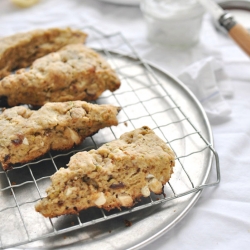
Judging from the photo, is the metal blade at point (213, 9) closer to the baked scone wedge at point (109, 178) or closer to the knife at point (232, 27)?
the knife at point (232, 27)

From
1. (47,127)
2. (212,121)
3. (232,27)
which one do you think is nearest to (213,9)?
(232,27)

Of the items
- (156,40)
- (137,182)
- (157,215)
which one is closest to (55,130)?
(137,182)

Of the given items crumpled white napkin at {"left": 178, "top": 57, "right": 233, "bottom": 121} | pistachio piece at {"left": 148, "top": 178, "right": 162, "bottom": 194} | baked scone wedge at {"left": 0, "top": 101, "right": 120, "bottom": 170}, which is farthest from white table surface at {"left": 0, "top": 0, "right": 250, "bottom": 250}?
baked scone wedge at {"left": 0, "top": 101, "right": 120, "bottom": 170}

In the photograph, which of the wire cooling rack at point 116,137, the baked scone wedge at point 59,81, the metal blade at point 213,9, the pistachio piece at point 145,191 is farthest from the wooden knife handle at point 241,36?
the pistachio piece at point 145,191

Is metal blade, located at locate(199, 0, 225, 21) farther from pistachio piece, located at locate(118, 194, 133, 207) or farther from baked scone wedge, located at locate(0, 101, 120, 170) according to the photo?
pistachio piece, located at locate(118, 194, 133, 207)

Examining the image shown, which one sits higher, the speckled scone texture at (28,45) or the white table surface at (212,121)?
the speckled scone texture at (28,45)

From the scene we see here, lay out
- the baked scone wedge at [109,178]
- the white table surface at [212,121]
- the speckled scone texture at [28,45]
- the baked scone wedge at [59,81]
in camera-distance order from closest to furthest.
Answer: the baked scone wedge at [109,178], the white table surface at [212,121], the baked scone wedge at [59,81], the speckled scone texture at [28,45]

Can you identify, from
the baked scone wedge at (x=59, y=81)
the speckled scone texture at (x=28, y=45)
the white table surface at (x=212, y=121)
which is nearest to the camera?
the white table surface at (x=212, y=121)
